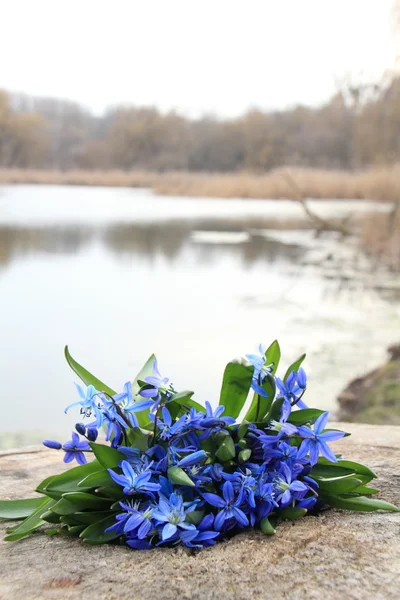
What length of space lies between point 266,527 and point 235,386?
203 millimetres

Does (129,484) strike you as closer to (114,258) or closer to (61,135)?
(114,258)

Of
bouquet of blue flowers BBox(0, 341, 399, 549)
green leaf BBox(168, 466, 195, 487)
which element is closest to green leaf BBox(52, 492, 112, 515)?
bouquet of blue flowers BBox(0, 341, 399, 549)

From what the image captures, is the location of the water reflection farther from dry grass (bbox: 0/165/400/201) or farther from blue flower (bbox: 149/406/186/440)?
blue flower (bbox: 149/406/186/440)

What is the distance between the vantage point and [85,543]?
31.5 inches

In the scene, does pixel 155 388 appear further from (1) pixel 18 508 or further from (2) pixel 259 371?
(1) pixel 18 508

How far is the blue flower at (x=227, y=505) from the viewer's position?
75 centimetres

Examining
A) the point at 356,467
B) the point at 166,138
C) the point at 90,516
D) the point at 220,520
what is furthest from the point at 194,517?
the point at 166,138

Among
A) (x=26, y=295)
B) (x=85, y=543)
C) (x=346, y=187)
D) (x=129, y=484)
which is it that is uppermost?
(x=346, y=187)

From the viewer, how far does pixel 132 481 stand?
0.74 metres

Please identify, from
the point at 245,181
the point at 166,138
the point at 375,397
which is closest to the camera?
the point at 375,397

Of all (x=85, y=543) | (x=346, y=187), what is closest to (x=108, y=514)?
(x=85, y=543)

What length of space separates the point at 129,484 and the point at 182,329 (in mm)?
4339

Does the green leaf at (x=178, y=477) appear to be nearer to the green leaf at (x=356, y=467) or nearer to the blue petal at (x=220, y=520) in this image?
the blue petal at (x=220, y=520)

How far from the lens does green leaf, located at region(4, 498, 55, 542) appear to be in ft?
2.63
